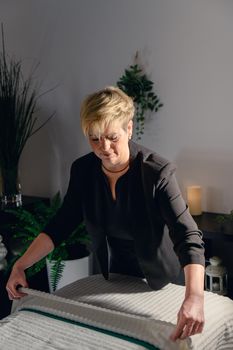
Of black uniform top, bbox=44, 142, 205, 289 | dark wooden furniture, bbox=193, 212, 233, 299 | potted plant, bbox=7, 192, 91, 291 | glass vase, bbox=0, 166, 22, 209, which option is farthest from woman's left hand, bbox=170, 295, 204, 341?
glass vase, bbox=0, 166, 22, 209

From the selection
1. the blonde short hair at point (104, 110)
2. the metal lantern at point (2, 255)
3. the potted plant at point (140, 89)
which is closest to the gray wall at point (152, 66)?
the potted plant at point (140, 89)

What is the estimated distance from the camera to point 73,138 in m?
2.77

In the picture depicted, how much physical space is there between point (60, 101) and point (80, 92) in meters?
0.18

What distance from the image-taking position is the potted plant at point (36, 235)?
2389mm

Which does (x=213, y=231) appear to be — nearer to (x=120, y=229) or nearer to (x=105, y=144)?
(x=120, y=229)

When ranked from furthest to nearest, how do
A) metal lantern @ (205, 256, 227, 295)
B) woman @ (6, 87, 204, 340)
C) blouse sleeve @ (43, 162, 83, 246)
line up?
metal lantern @ (205, 256, 227, 295), blouse sleeve @ (43, 162, 83, 246), woman @ (6, 87, 204, 340)

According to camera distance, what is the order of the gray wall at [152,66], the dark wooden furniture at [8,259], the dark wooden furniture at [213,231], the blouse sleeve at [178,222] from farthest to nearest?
the dark wooden furniture at [8,259]
the gray wall at [152,66]
the dark wooden furniture at [213,231]
the blouse sleeve at [178,222]

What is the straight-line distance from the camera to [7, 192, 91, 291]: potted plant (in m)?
2.39

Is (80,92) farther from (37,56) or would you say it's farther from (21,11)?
(21,11)

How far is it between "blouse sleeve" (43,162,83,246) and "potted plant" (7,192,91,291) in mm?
684

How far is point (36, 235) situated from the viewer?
244 centimetres

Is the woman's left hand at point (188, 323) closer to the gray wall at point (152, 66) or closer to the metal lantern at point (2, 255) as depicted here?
the gray wall at point (152, 66)

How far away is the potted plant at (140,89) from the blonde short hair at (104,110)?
87cm

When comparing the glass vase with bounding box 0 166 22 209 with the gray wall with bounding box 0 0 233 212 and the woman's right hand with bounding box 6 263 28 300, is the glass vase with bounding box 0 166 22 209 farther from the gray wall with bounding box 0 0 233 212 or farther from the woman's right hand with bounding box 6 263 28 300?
Result: the woman's right hand with bounding box 6 263 28 300
